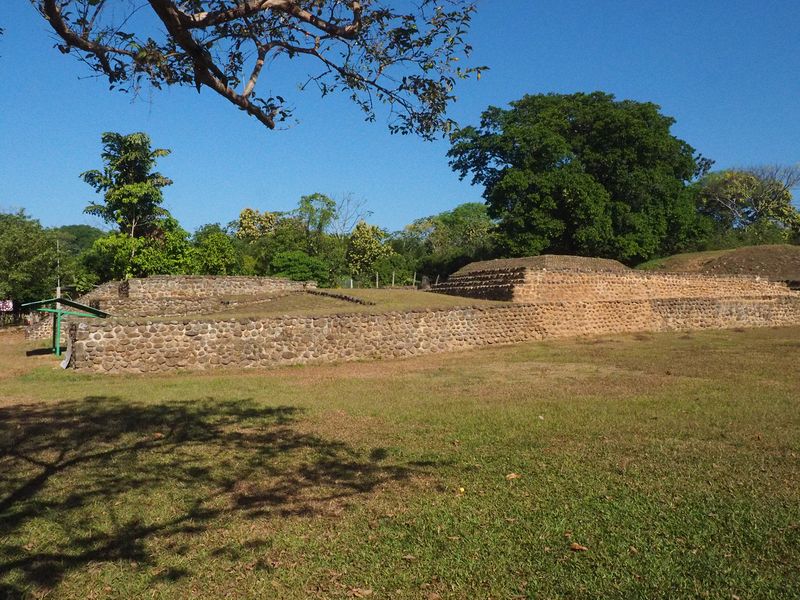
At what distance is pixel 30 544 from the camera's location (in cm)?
371

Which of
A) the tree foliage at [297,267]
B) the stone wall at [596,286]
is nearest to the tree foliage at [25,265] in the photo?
the tree foliage at [297,267]

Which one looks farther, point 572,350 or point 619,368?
point 572,350

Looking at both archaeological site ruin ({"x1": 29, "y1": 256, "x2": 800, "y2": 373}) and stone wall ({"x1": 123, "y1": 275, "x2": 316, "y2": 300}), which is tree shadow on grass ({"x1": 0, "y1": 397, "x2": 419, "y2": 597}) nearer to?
archaeological site ruin ({"x1": 29, "y1": 256, "x2": 800, "y2": 373})

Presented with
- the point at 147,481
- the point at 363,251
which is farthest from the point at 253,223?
the point at 147,481

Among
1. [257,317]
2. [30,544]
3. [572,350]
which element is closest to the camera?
[30,544]

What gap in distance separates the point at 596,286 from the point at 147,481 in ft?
60.0

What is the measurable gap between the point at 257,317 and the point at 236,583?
35.8 ft

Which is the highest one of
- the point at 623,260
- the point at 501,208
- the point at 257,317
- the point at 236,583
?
the point at 501,208

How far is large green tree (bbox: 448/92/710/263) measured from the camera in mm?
31875

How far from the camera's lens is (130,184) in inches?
1206

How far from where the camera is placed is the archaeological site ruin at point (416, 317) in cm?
1271

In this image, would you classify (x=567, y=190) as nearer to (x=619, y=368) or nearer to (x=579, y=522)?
(x=619, y=368)

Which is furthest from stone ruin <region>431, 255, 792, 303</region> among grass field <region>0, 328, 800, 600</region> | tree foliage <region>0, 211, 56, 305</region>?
tree foliage <region>0, 211, 56, 305</region>

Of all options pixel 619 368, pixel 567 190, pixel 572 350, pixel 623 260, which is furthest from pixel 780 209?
pixel 619 368
